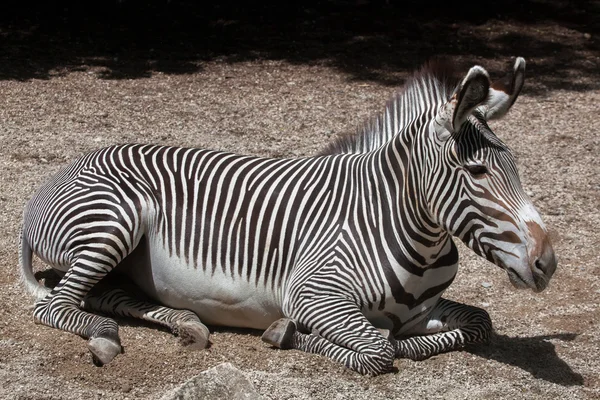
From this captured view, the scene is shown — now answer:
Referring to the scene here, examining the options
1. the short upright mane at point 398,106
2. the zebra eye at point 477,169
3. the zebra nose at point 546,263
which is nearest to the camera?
the zebra nose at point 546,263

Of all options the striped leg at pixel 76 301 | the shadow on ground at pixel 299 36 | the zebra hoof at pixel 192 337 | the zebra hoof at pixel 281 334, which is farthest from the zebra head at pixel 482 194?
the shadow on ground at pixel 299 36

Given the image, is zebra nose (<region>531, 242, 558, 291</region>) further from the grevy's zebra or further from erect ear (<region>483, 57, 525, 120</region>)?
erect ear (<region>483, 57, 525, 120</region>)

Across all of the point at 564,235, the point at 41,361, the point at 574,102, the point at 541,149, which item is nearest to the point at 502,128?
the point at 541,149

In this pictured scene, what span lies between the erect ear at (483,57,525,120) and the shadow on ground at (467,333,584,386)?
5.03 feet

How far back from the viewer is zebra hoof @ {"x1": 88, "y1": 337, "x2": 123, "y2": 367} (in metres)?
4.95

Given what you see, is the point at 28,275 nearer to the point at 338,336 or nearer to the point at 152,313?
the point at 152,313

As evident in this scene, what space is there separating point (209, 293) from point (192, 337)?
14.1 inches

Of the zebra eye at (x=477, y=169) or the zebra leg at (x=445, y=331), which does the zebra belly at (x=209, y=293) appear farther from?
the zebra eye at (x=477, y=169)

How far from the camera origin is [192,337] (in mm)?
5266

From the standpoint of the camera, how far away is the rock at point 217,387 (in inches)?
163

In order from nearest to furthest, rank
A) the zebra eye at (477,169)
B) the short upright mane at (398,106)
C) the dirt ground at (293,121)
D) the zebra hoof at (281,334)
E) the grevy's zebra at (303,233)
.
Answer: the zebra eye at (477,169) < the grevy's zebra at (303,233) < the dirt ground at (293,121) < the zebra hoof at (281,334) < the short upright mane at (398,106)

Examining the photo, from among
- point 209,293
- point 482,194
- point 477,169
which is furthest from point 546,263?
point 209,293

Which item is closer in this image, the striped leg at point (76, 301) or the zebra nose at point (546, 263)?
the zebra nose at point (546, 263)

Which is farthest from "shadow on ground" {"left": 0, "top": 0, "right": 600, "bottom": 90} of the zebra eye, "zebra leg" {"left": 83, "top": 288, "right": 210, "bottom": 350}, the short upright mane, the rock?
the rock
